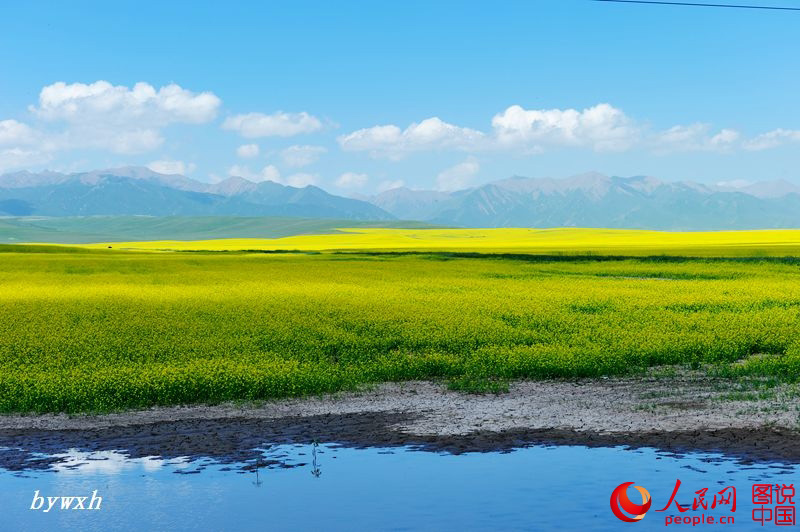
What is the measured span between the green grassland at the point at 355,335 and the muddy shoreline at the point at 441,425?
1.57 m

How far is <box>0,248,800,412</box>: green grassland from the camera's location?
24.6 m

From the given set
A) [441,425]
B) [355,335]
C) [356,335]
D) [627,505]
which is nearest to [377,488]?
[627,505]

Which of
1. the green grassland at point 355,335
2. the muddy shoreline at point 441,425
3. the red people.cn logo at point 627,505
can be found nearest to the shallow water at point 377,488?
the red people.cn logo at point 627,505

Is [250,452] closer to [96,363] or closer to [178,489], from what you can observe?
[178,489]

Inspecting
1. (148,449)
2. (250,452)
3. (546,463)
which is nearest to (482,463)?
(546,463)

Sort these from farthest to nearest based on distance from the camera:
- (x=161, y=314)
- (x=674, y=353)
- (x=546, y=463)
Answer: (x=161, y=314), (x=674, y=353), (x=546, y=463)

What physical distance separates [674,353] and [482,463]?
14317 millimetres

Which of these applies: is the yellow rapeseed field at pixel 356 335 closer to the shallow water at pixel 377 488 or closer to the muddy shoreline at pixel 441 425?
the muddy shoreline at pixel 441 425

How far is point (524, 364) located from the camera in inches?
1057

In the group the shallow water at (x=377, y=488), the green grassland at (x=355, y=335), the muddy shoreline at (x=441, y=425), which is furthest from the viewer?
the green grassland at (x=355, y=335)

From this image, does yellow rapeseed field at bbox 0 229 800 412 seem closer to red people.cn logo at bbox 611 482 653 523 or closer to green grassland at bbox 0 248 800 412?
green grassland at bbox 0 248 800 412

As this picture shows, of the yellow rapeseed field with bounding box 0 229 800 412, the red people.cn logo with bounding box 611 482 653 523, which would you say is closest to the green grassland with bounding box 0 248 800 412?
the yellow rapeseed field with bounding box 0 229 800 412

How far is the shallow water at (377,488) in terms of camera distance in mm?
13414

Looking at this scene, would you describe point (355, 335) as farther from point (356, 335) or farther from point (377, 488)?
point (377, 488)
